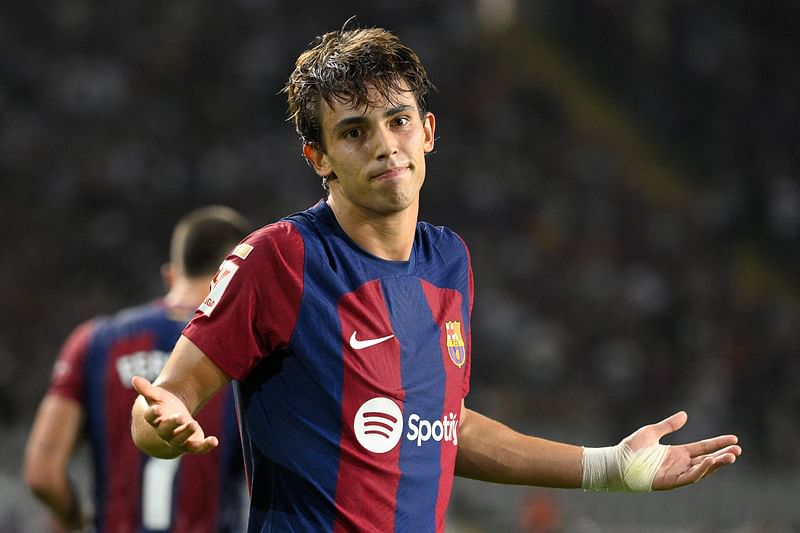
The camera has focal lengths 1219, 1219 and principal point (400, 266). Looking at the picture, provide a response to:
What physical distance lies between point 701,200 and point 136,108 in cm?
634

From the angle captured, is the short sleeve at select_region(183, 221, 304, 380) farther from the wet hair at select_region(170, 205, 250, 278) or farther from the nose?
the wet hair at select_region(170, 205, 250, 278)

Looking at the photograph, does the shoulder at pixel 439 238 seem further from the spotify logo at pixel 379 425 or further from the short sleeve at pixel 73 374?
the short sleeve at pixel 73 374

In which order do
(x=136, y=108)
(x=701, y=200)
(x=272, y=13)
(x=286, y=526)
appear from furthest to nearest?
(x=272, y=13), (x=136, y=108), (x=701, y=200), (x=286, y=526)

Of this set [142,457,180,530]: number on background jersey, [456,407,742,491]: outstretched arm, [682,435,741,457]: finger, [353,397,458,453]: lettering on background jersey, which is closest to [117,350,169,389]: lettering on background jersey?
[142,457,180,530]: number on background jersey

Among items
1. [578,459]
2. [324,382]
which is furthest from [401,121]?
[578,459]

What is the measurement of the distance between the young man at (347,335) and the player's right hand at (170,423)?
0.12m

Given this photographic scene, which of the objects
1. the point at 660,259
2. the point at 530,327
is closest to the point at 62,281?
the point at 530,327

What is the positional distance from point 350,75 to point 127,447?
2.02 metres

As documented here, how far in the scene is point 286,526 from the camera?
2.52m

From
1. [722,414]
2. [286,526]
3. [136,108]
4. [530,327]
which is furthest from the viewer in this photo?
[136,108]

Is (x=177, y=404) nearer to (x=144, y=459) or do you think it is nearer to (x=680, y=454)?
(x=680, y=454)

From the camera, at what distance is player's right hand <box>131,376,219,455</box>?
2.21 metres

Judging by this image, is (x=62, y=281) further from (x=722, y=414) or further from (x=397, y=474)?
(x=397, y=474)

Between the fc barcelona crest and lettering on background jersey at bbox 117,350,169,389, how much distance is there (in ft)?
5.47
